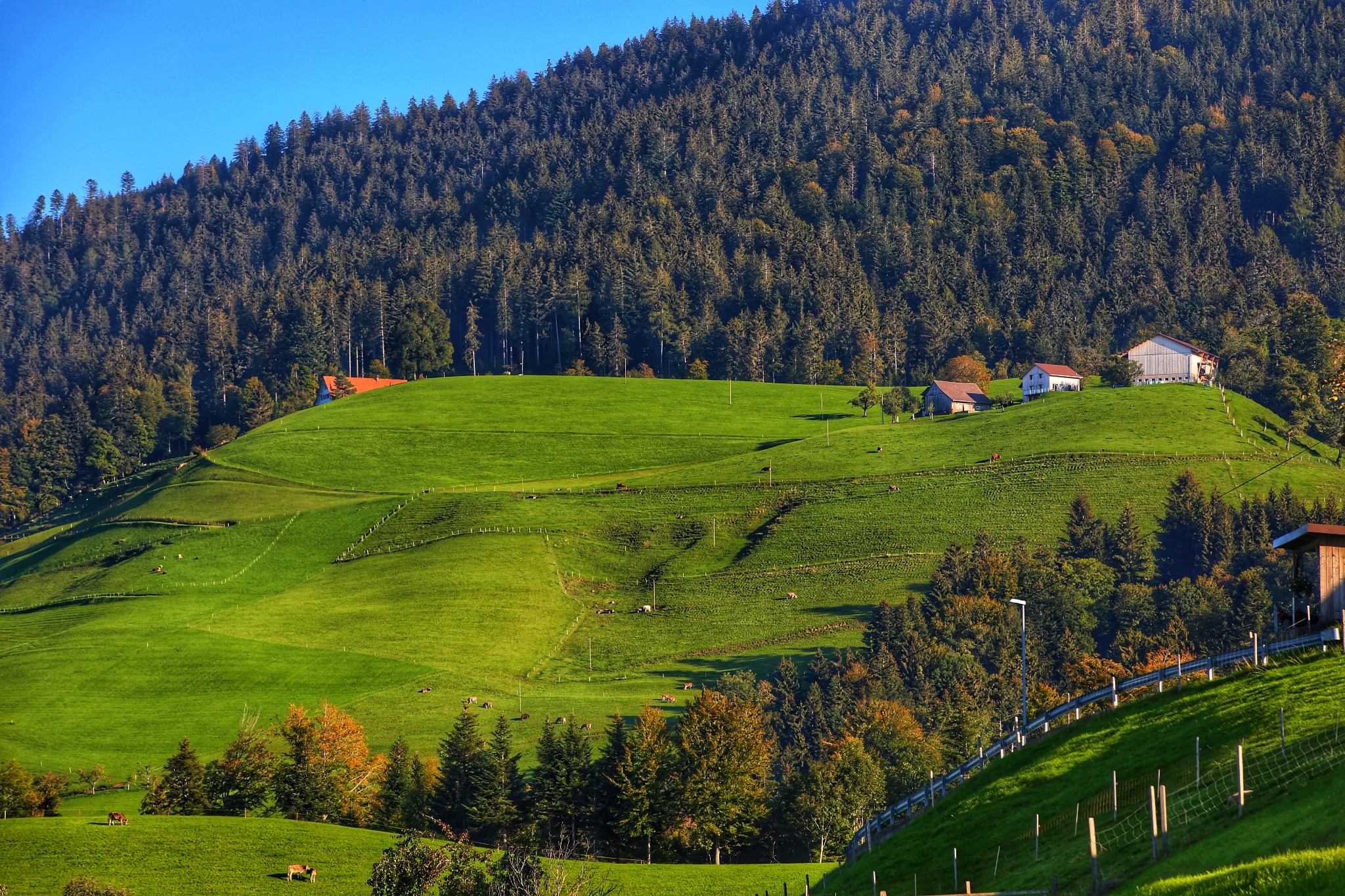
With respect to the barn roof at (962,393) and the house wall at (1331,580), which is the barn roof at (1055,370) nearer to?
the barn roof at (962,393)

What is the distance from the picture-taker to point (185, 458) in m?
192

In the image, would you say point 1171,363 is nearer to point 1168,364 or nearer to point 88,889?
point 1168,364

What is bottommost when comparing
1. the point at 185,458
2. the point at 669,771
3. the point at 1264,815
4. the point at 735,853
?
the point at 735,853

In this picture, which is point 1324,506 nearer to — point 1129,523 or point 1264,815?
point 1129,523

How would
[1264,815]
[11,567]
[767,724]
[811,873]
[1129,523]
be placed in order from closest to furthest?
[1264,815], [811,873], [767,724], [1129,523], [11,567]

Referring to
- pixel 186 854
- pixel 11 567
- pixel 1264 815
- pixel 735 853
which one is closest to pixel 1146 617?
pixel 735 853

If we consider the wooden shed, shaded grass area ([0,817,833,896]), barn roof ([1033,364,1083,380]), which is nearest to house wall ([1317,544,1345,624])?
the wooden shed

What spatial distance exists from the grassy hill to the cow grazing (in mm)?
29580

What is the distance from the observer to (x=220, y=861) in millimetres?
52594

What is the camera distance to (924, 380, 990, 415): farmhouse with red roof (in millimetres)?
168875

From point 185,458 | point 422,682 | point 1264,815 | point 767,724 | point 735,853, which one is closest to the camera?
point 1264,815

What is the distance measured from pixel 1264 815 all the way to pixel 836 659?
74221 mm

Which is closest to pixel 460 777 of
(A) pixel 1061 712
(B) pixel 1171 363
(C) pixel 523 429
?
(A) pixel 1061 712

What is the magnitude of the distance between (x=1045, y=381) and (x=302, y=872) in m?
143
